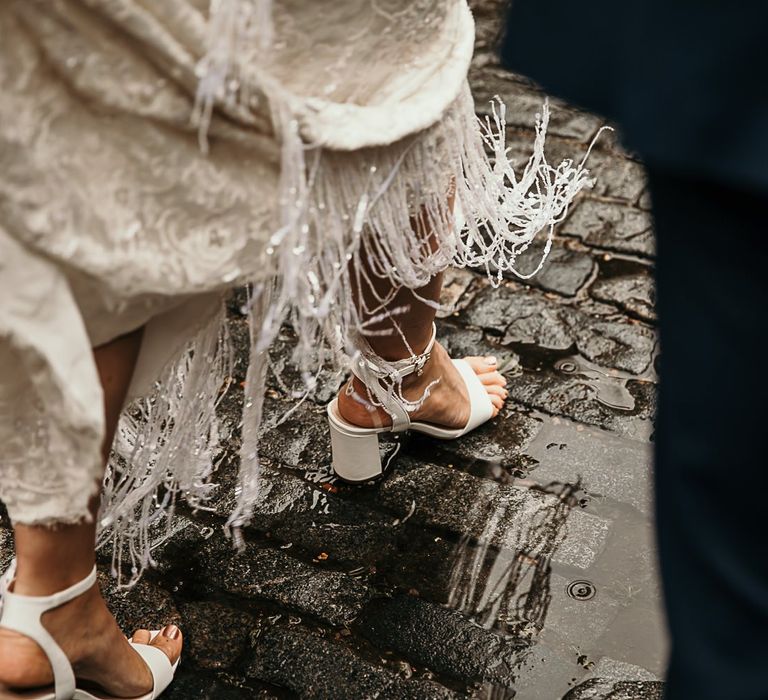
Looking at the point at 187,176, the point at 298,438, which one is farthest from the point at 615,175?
the point at 187,176

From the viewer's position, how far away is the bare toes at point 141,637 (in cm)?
181

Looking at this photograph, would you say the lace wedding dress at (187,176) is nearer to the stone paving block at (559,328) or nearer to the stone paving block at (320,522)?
the stone paving block at (320,522)

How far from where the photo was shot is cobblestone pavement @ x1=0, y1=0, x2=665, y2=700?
1.79 meters

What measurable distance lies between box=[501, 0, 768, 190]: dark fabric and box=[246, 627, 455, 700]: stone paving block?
1104 millimetres

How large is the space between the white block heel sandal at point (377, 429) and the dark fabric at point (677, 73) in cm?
105

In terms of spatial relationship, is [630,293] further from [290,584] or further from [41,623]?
[41,623]

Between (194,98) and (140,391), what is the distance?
1.53 feet

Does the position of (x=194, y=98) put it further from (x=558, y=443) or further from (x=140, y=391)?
(x=558, y=443)

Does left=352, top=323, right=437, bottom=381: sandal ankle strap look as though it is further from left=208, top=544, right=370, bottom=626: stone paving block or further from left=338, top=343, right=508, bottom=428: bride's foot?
left=208, top=544, right=370, bottom=626: stone paving block

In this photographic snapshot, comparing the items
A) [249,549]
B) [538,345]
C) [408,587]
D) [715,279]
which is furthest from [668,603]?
[538,345]

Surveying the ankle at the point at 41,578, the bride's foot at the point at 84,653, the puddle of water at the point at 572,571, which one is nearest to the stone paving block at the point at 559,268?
the puddle of water at the point at 572,571

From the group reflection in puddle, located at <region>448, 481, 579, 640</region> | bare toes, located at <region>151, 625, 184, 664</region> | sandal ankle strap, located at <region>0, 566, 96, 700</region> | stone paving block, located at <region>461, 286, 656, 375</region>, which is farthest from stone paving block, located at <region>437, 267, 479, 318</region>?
sandal ankle strap, located at <region>0, 566, 96, 700</region>

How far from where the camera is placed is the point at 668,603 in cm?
107

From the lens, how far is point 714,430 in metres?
0.99
